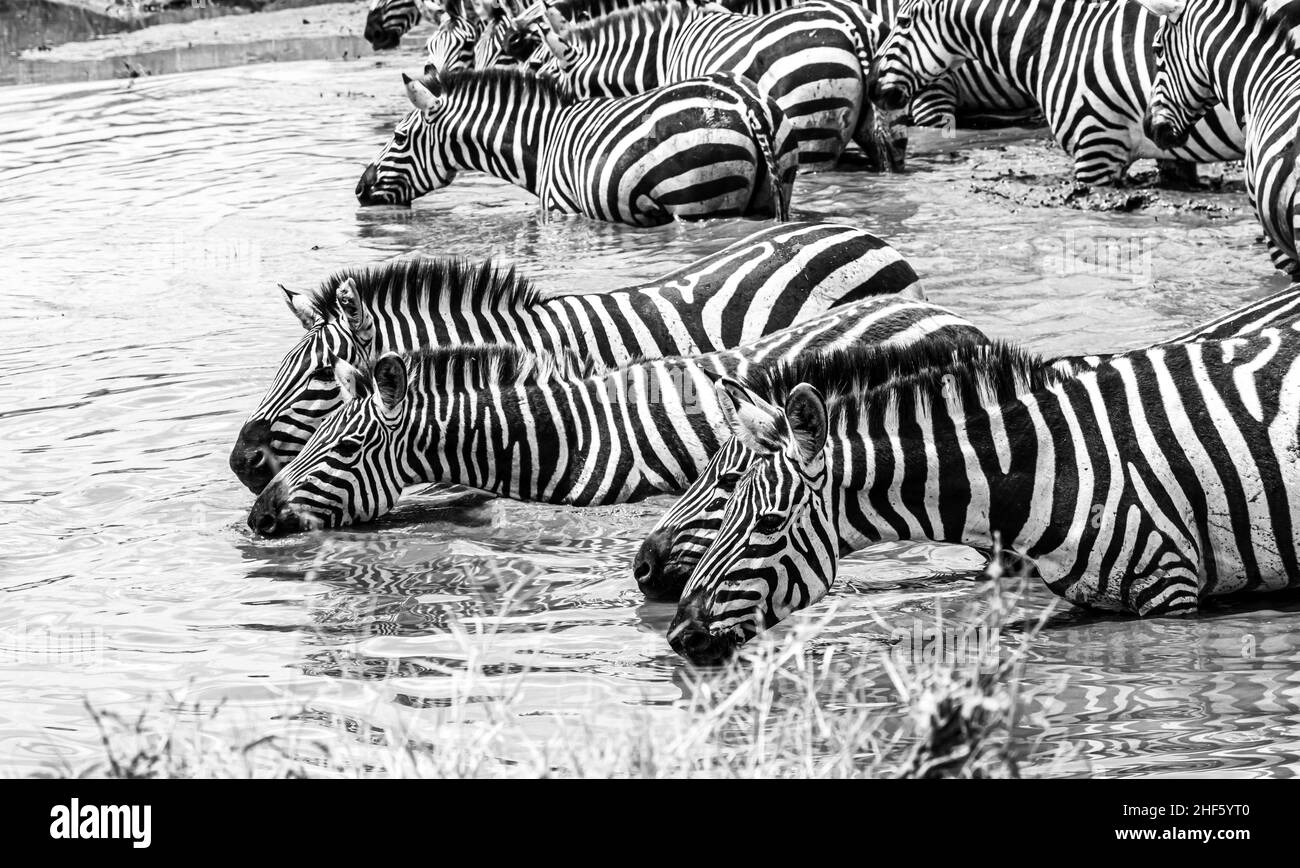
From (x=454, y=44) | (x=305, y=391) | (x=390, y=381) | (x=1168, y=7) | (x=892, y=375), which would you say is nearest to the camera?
(x=892, y=375)

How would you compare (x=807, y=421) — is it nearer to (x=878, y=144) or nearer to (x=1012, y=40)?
(x=878, y=144)

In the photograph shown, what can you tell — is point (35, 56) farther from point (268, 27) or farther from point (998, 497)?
point (998, 497)

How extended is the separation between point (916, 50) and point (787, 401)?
9.97m

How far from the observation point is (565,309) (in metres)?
8.80

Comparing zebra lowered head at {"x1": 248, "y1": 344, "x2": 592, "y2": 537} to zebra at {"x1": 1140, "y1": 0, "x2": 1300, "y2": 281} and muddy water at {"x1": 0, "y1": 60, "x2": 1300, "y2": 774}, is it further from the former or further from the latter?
zebra at {"x1": 1140, "y1": 0, "x2": 1300, "y2": 281}

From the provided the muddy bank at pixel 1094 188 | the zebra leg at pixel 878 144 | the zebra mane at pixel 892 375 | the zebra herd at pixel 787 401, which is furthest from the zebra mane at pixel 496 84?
the zebra mane at pixel 892 375

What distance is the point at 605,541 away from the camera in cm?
761

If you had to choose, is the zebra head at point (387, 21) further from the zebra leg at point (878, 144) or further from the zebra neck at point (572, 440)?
the zebra neck at point (572, 440)

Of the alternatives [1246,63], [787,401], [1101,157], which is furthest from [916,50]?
[787,401]

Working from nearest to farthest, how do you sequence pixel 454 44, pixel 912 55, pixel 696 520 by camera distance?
pixel 696 520, pixel 912 55, pixel 454 44

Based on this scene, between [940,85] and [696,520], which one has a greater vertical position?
[940,85]

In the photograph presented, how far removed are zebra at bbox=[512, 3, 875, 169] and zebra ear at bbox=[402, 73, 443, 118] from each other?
2.20m
